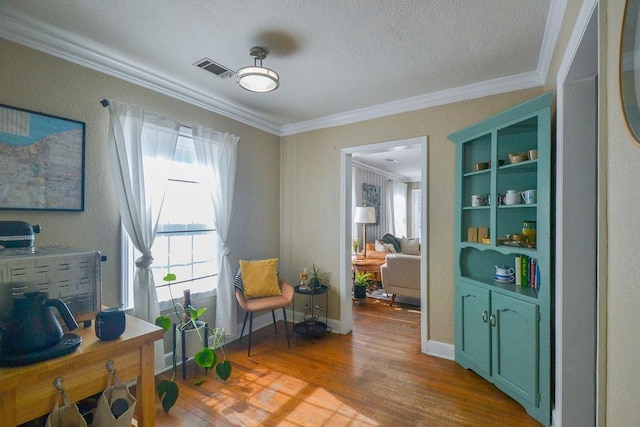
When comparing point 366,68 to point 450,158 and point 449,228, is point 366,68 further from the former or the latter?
point 449,228

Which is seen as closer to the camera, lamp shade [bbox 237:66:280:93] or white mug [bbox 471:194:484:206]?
lamp shade [bbox 237:66:280:93]

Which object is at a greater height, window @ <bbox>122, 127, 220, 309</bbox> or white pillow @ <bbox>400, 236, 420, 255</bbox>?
window @ <bbox>122, 127, 220, 309</bbox>

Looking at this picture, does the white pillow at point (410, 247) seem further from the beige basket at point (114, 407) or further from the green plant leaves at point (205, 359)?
the beige basket at point (114, 407)

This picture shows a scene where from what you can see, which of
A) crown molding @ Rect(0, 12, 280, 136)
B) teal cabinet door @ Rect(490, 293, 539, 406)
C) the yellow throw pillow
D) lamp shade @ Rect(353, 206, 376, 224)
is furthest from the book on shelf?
lamp shade @ Rect(353, 206, 376, 224)

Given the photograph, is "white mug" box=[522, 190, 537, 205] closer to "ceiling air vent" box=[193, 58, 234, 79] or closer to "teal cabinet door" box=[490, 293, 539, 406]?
"teal cabinet door" box=[490, 293, 539, 406]

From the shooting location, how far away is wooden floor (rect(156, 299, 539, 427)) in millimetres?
2072

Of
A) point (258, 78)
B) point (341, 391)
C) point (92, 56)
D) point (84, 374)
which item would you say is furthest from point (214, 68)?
point (341, 391)

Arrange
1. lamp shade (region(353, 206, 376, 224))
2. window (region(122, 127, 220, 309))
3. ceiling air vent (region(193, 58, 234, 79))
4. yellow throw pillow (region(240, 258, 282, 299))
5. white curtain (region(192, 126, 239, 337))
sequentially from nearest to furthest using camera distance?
ceiling air vent (region(193, 58, 234, 79)) → window (region(122, 127, 220, 309)) → white curtain (region(192, 126, 239, 337)) → yellow throw pillow (region(240, 258, 282, 299)) → lamp shade (region(353, 206, 376, 224))

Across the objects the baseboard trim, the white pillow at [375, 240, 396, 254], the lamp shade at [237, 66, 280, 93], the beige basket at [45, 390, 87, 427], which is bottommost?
the baseboard trim

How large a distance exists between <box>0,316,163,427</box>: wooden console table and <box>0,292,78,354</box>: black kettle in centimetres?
9

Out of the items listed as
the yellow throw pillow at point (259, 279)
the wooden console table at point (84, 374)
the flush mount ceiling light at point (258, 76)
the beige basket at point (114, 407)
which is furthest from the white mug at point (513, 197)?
the beige basket at point (114, 407)

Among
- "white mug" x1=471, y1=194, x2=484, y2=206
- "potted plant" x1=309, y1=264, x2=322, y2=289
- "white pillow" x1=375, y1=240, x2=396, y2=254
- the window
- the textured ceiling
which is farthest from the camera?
"white pillow" x1=375, y1=240, x2=396, y2=254

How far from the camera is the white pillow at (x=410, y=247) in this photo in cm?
681

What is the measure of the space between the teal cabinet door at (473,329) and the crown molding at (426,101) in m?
1.80
